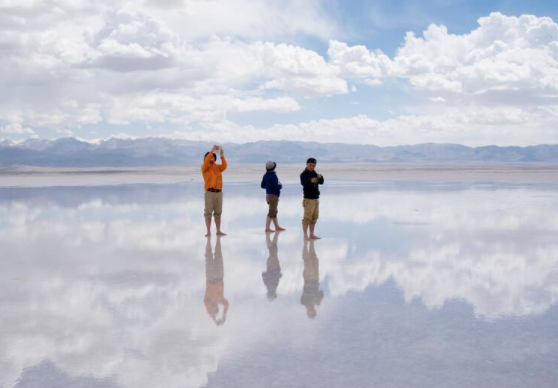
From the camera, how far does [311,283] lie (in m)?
8.39

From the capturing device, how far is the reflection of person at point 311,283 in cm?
712

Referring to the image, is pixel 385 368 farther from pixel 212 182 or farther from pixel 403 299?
pixel 212 182

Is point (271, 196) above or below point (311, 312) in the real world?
above

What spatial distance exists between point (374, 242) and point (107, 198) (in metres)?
15.5

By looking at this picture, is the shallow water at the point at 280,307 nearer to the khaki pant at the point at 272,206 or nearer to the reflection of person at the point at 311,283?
the reflection of person at the point at 311,283

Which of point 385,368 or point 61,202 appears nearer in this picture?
point 385,368

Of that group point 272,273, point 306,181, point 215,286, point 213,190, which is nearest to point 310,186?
point 306,181

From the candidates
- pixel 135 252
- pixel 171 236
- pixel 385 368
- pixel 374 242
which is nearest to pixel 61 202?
pixel 171 236

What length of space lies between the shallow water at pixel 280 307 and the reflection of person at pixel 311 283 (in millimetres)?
29

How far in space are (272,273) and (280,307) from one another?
7.15 feet

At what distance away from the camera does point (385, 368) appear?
4934mm

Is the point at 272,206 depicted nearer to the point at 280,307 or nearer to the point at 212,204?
the point at 212,204

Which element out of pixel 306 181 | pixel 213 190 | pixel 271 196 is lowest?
pixel 271 196

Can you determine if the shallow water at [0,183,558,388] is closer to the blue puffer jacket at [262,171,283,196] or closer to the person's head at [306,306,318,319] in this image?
the person's head at [306,306,318,319]
